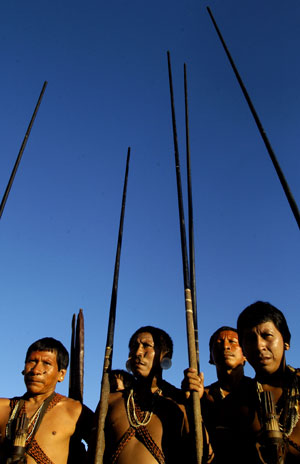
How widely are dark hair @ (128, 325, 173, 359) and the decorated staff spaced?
1.50 metres

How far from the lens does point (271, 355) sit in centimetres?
306

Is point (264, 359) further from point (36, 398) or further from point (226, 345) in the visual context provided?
point (36, 398)

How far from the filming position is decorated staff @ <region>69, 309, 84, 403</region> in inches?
213

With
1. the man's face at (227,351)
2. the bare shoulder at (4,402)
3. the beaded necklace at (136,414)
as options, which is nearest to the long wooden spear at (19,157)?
the bare shoulder at (4,402)

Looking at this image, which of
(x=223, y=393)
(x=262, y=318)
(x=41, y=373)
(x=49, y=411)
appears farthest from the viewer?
(x=223, y=393)

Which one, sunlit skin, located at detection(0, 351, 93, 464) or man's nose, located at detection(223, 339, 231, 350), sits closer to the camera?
sunlit skin, located at detection(0, 351, 93, 464)

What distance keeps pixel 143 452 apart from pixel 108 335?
1274 millimetres

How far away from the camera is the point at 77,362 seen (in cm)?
568

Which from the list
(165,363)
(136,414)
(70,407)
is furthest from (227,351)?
(70,407)

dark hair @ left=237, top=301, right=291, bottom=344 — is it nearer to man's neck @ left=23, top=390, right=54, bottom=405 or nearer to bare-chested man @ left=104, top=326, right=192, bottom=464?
bare-chested man @ left=104, top=326, right=192, bottom=464

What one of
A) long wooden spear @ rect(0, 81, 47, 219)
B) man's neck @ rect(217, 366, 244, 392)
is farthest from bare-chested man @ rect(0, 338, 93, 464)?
long wooden spear @ rect(0, 81, 47, 219)

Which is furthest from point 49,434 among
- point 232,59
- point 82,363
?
point 232,59

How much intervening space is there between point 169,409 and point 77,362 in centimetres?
231

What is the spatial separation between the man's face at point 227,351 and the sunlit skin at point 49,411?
148cm
